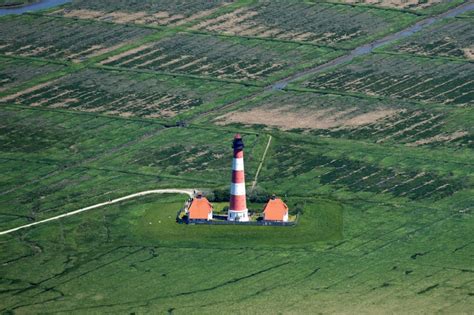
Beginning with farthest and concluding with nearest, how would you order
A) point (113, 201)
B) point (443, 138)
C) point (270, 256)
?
point (443, 138) < point (113, 201) < point (270, 256)

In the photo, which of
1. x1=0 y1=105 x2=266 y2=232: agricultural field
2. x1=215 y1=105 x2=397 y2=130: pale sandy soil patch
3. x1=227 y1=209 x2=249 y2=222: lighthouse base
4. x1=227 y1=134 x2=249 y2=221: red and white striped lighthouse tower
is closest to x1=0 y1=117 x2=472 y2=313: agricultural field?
x1=227 y1=209 x2=249 y2=222: lighthouse base

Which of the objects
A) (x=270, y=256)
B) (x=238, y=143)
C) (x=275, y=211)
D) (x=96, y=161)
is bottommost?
(x=270, y=256)

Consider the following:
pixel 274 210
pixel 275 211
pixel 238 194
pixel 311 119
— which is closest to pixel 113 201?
pixel 238 194

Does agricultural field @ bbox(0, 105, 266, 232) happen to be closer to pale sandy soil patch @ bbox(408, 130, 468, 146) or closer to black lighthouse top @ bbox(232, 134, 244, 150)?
black lighthouse top @ bbox(232, 134, 244, 150)

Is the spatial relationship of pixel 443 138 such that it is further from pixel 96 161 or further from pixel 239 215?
pixel 96 161

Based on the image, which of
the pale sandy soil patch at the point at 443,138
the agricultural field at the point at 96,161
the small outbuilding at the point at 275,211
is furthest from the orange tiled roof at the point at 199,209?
the pale sandy soil patch at the point at 443,138

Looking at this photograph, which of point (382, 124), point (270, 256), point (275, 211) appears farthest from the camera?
point (382, 124)

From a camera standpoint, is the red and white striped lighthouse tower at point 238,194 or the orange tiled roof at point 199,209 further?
the orange tiled roof at point 199,209

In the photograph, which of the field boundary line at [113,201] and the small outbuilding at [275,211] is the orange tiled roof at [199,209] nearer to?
the small outbuilding at [275,211]
